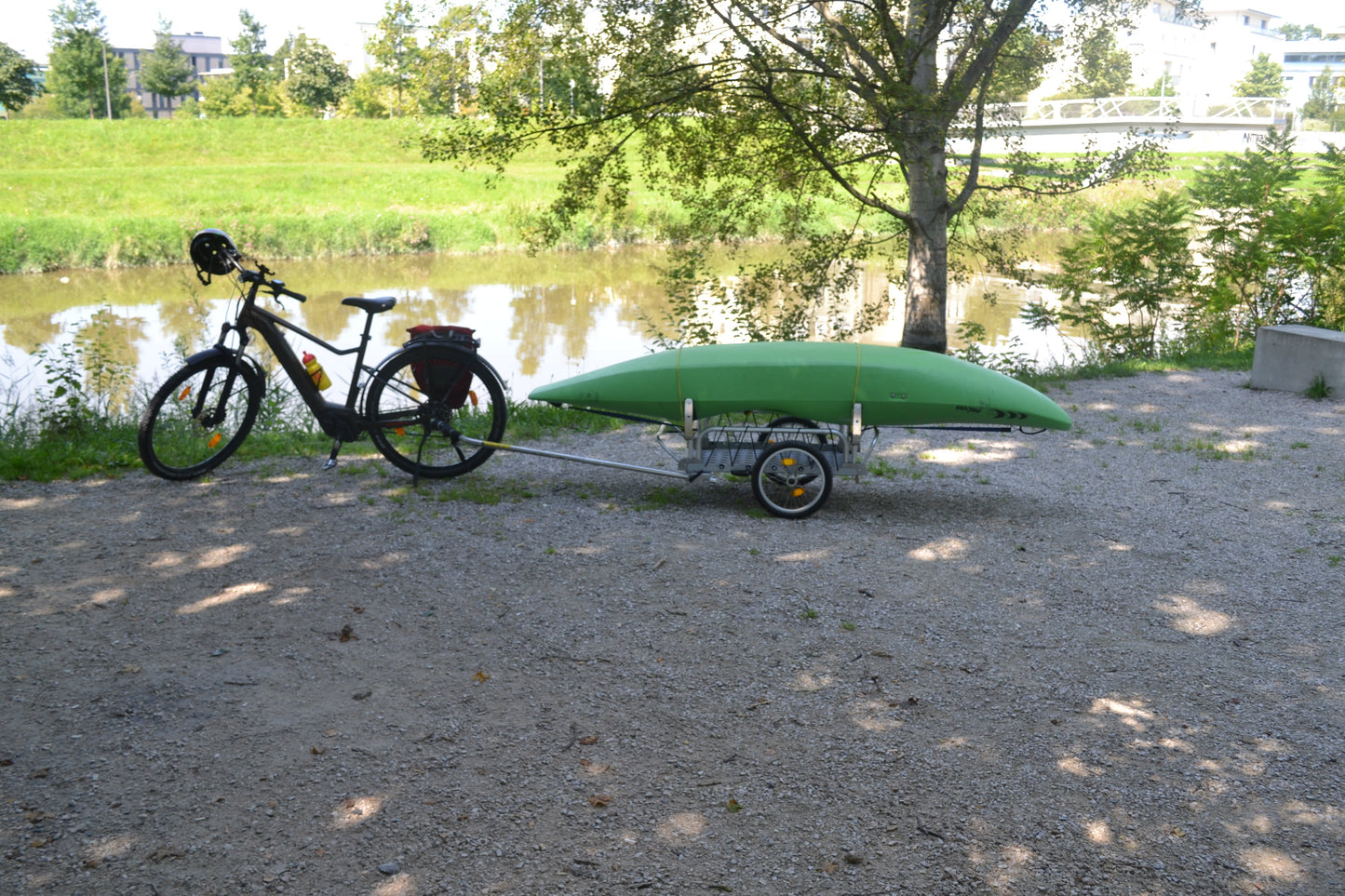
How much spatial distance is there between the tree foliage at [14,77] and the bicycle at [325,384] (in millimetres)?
50702

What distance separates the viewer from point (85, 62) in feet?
179

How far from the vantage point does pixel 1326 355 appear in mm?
10672

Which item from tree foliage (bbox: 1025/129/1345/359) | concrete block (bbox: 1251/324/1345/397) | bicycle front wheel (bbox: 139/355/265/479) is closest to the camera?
bicycle front wheel (bbox: 139/355/265/479)

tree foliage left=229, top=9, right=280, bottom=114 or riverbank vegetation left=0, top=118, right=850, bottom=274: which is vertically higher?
tree foliage left=229, top=9, right=280, bottom=114

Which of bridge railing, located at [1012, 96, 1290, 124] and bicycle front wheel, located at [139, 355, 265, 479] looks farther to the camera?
bridge railing, located at [1012, 96, 1290, 124]

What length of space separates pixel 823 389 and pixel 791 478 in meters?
0.57

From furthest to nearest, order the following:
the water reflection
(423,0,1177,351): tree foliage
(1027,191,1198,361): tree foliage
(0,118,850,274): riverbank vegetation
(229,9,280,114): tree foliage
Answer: (229,9,280,114): tree foliage
(0,118,850,274): riverbank vegetation
the water reflection
(1027,191,1198,361): tree foliage
(423,0,1177,351): tree foliage

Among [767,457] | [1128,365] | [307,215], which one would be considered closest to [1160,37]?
[307,215]

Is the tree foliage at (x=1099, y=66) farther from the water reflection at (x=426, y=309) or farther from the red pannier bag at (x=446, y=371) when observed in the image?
the red pannier bag at (x=446, y=371)

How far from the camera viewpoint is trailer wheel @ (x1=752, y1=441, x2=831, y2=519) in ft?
21.2

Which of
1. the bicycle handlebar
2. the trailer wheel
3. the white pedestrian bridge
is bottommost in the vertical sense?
the trailer wheel

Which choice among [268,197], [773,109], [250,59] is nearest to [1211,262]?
[773,109]

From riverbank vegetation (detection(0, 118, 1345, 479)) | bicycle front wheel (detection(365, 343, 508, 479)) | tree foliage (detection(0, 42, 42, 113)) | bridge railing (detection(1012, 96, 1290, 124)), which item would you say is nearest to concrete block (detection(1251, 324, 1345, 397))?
riverbank vegetation (detection(0, 118, 1345, 479))

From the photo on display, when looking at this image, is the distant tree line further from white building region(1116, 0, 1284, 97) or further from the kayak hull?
the kayak hull
